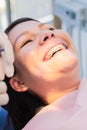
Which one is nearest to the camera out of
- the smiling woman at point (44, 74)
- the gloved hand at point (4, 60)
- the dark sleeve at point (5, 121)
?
the gloved hand at point (4, 60)

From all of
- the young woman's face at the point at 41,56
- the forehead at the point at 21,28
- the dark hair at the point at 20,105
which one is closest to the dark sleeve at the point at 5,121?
the dark hair at the point at 20,105

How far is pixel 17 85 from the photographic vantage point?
1.10 m

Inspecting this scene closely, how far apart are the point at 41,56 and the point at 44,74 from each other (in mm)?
64

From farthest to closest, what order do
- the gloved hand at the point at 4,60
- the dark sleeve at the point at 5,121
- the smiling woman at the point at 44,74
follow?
the dark sleeve at the point at 5,121, the smiling woman at the point at 44,74, the gloved hand at the point at 4,60

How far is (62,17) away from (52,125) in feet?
3.46

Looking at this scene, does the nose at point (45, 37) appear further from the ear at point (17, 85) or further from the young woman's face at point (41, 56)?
the ear at point (17, 85)

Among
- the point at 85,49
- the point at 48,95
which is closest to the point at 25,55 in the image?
the point at 48,95

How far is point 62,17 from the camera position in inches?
74.0

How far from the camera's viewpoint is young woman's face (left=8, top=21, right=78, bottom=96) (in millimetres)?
1011

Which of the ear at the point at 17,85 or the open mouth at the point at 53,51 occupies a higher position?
the open mouth at the point at 53,51

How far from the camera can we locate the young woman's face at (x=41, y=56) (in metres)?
1.01

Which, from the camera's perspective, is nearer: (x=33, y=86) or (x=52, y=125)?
(x=52, y=125)

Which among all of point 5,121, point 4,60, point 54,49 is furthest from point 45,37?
point 5,121

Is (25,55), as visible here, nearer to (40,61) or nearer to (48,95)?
(40,61)
